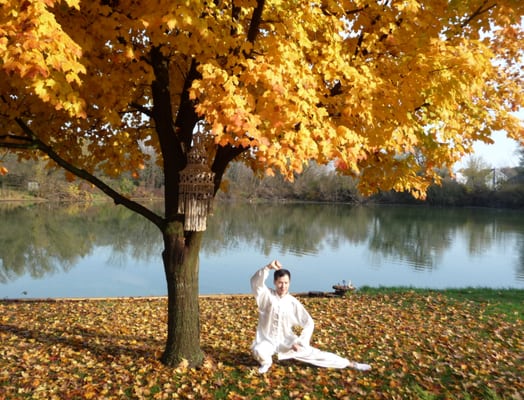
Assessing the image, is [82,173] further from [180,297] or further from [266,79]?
[266,79]

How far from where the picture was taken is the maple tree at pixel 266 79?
346 centimetres

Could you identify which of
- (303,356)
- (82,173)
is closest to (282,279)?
(303,356)

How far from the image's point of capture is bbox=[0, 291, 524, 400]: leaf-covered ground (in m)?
4.41

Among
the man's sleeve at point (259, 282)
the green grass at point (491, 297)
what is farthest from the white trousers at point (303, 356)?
the green grass at point (491, 297)

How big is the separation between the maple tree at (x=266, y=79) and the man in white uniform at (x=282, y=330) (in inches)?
32.7

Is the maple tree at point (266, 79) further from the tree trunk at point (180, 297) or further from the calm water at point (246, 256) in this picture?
the calm water at point (246, 256)

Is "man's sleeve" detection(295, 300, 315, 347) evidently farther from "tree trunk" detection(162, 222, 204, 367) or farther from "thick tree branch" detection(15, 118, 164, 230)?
"thick tree branch" detection(15, 118, 164, 230)

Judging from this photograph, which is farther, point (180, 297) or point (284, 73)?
point (180, 297)

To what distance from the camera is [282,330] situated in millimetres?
4840

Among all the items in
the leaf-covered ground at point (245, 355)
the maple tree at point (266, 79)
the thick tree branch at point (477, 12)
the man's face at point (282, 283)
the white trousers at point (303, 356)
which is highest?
the thick tree branch at point (477, 12)

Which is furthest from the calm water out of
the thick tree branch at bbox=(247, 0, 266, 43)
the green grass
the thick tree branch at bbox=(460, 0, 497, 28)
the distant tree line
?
the distant tree line

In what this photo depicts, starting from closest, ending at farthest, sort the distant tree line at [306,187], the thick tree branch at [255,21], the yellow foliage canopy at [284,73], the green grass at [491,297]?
the yellow foliage canopy at [284,73]
the thick tree branch at [255,21]
the green grass at [491,297]
the distant tree line at [306,187]

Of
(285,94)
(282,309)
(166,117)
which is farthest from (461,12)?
(282,309)

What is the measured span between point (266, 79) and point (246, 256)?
1637 cm
